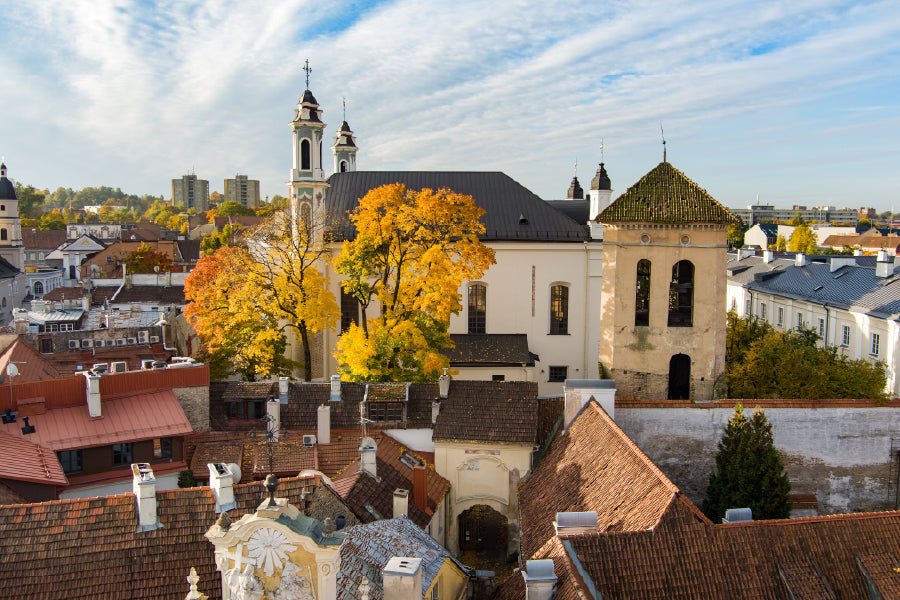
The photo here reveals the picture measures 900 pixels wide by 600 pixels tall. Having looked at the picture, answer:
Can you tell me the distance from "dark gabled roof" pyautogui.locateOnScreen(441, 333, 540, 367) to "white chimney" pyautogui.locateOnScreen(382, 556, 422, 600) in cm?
2248

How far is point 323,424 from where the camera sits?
23.7m

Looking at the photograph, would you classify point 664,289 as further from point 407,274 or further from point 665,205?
point 407,274

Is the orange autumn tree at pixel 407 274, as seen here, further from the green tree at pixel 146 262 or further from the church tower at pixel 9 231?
the church tower at pixel 9 231

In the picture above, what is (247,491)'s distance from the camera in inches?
575

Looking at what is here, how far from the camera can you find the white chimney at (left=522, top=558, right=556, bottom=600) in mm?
11808

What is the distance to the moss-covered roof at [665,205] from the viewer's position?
23.5m

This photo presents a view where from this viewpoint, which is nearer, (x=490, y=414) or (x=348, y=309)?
(x=490, y=414)

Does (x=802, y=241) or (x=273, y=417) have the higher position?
(x=802, y=241)

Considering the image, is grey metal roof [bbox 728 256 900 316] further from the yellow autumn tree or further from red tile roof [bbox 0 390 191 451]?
red tile roof [bbox 0 390 191 451]

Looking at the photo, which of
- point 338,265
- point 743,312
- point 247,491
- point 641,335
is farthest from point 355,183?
point 743,312

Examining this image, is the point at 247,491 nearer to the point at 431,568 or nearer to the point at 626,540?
the point at 431,568

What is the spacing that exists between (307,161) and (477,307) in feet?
35.9

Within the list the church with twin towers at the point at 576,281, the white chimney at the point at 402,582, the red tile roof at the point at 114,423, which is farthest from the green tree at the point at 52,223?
the white chimney at the point at 402,582

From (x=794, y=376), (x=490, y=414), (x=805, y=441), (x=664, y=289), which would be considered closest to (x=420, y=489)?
(x=490, y=414)
